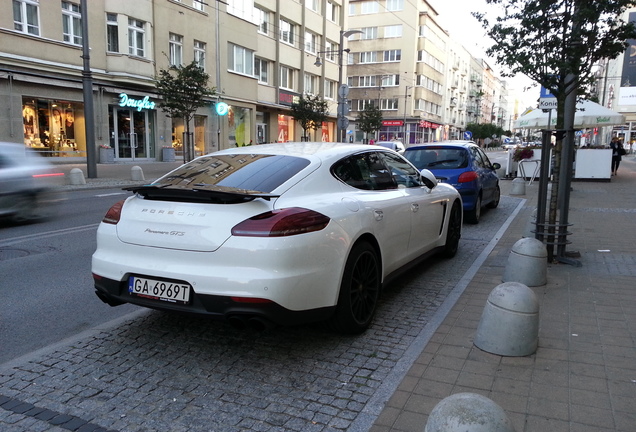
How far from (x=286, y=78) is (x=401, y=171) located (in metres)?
36.6

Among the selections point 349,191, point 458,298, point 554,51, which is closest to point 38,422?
point 349,191

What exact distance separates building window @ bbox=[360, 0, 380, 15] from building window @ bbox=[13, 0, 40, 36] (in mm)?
52181

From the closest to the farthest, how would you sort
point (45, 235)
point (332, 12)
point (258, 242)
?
point (258, 242)
point (45, 235)
point (332, 12)

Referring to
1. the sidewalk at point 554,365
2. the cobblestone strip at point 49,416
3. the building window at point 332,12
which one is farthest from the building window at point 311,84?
the cobblestone strip at point 49,416

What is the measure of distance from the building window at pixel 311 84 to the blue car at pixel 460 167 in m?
34.0

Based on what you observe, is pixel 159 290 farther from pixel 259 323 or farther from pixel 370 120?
pixel 370 120

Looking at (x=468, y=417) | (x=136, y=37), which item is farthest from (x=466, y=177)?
(x=136, y=37)

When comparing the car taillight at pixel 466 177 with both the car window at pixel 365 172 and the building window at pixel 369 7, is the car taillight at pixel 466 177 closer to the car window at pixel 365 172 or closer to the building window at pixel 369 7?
the car window at pixel 365 172

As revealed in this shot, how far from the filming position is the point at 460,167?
31.6ft

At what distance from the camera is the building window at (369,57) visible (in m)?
67.2

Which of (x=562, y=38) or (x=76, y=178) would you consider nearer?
(x=562, y=38)

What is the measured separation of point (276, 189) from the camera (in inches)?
147

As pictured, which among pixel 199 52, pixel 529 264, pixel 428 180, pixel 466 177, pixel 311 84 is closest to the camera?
pixel 529 264

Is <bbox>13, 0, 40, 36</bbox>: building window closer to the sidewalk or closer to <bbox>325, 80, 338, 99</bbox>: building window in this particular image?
the sidewalk
